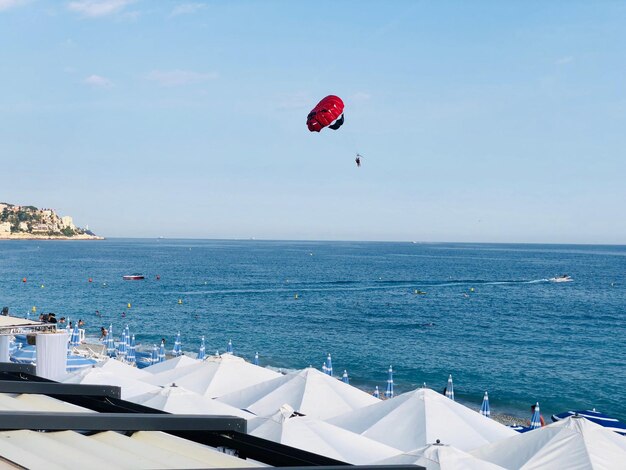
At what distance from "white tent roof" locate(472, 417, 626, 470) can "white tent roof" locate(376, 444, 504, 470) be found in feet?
5.21

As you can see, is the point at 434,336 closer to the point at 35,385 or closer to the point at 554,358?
the point at 554,358

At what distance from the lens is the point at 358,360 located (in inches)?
1556

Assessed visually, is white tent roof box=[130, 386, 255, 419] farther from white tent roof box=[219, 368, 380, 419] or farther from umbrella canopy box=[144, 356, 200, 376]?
umbrella canopy box=[144, 356, 200, 376]

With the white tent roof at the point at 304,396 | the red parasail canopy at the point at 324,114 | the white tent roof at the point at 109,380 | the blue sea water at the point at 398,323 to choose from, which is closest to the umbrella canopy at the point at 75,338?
the blue sea water at the point at 398,323

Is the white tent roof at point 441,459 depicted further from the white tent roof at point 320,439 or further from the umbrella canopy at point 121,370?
the umbrella canopy at point 121,370

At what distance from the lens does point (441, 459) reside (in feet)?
36.4

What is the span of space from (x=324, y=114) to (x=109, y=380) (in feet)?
40.2

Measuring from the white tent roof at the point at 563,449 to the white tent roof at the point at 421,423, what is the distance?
2.22m

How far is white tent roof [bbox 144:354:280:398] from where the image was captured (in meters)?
20.3

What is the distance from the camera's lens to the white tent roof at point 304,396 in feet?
59.6

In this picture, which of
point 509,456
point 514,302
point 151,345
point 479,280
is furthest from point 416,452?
point 479,280

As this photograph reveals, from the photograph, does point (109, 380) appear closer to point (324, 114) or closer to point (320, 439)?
point (320, 439)

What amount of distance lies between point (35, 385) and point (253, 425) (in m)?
9.27

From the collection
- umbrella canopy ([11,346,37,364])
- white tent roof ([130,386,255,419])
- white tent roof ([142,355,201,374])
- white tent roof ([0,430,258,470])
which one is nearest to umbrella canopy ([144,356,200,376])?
white tent roof ([142,355,201,374])
